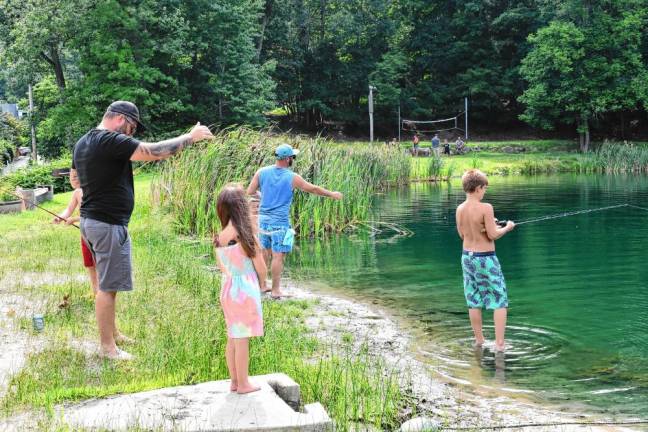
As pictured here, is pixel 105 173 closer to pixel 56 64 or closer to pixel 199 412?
pixel 199 412

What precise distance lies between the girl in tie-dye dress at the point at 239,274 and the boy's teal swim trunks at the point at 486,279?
290 centimetres

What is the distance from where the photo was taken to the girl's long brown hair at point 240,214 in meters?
5.15

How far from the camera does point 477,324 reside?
314 inches

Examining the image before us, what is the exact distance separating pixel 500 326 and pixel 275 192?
351 centimetres

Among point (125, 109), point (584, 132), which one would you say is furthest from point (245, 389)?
point (584, 132)

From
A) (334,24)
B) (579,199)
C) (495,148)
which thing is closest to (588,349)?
(579,199)

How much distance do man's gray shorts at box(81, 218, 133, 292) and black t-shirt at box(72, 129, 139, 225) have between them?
67 mm

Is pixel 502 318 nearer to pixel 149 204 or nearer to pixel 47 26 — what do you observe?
pixel 149 204

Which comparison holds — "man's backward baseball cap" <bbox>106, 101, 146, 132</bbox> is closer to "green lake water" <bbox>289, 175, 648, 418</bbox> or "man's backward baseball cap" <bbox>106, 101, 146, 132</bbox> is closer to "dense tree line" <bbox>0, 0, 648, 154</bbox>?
"green lake water" <bbox>289, 175, 648, 418</bbox>

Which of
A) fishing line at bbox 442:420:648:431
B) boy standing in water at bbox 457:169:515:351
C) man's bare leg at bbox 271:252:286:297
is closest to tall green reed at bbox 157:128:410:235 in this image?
man's bare leg at bbox 271:252:286:297

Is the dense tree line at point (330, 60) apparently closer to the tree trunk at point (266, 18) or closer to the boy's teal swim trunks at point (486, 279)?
the tree trunk at point (266, 18)

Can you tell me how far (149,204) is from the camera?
17.2m

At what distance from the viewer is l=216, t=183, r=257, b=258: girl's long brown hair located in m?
5.15

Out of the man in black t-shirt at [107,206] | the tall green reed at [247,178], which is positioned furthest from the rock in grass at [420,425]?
the tall green reed at [247,178]
